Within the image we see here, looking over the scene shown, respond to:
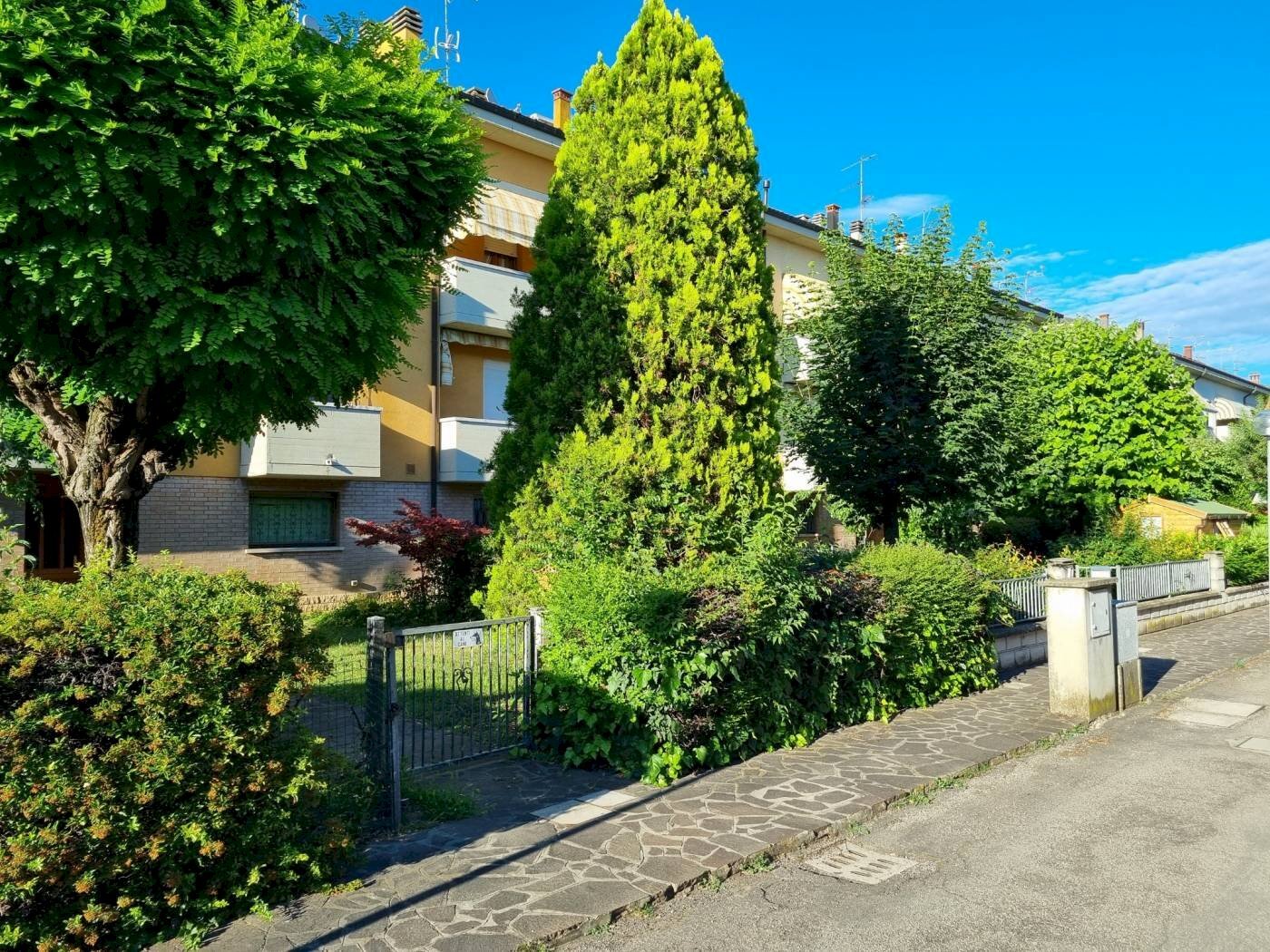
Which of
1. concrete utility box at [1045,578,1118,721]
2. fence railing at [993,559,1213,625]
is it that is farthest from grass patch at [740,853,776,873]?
fence railing at [993,559,1213,625]

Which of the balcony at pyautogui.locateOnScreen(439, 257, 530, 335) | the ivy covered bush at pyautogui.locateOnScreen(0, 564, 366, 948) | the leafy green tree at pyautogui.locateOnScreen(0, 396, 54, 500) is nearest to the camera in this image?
the ivy covered bush at pyautogui.locateOnScreen(0, 564, 366, 948)

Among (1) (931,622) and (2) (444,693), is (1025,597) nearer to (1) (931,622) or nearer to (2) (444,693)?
(1) (931,622)

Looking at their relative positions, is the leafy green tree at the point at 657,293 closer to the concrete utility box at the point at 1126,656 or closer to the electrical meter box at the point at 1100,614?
the electrical meter box at the point at 1100,614

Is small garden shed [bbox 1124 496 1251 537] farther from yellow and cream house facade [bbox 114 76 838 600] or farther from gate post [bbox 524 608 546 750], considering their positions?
gate post [bbox 524 608 546 750]

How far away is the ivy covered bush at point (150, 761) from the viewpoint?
3.70 meters

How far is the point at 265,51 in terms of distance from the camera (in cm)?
611

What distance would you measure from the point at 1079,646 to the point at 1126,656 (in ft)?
3.78

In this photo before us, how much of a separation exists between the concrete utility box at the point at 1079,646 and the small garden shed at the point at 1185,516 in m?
16.7

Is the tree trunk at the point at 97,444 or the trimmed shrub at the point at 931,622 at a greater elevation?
the tree trunk at the point at 97,444

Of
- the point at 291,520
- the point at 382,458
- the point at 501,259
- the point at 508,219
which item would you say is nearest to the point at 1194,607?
the point at 508,219

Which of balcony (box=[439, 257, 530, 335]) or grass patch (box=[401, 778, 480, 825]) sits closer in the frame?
grass patch (box=[401, 778, 480, 825])

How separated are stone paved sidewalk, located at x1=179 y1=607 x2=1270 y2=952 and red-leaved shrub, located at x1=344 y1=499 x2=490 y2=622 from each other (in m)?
6.35

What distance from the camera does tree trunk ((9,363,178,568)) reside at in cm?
737

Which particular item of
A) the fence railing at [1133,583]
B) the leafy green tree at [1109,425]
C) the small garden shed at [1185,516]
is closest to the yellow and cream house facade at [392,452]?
the fence railing at [1133,583]
